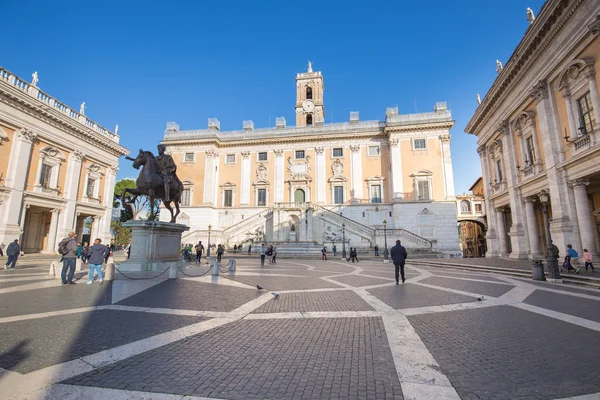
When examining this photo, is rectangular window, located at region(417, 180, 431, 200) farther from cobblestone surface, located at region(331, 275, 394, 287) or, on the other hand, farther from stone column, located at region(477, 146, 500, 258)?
cobblestone surface, located at region(331, 275, 394, 287)

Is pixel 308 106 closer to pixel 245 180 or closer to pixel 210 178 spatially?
pixel 245 180

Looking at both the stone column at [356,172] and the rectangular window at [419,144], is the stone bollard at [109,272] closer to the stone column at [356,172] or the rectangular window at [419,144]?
the stone column at [356,172]

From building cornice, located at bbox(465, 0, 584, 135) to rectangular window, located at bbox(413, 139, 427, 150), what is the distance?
38.2 ft

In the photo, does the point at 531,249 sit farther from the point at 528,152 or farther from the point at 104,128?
the point at 104,128

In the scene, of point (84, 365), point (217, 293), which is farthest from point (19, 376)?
point (217, 293)

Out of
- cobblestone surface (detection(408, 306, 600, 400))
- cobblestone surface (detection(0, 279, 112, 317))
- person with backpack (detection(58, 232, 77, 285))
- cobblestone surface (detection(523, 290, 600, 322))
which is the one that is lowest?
cobblestone surface (detection(523, 290, 600, 322))

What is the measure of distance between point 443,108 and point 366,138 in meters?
9.67

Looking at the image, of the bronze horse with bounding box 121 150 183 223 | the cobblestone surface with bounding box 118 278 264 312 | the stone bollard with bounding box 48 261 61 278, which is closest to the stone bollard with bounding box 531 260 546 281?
the cobblestone surface with bounding box 118 278 264 312

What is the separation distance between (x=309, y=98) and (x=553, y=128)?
135 feet

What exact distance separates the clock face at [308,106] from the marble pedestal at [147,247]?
136 feet

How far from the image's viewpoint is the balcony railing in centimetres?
2145

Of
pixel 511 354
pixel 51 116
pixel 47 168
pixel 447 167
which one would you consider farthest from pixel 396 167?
pixel 47 168

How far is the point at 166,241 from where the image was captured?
11.1 metres

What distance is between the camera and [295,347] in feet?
11.9
